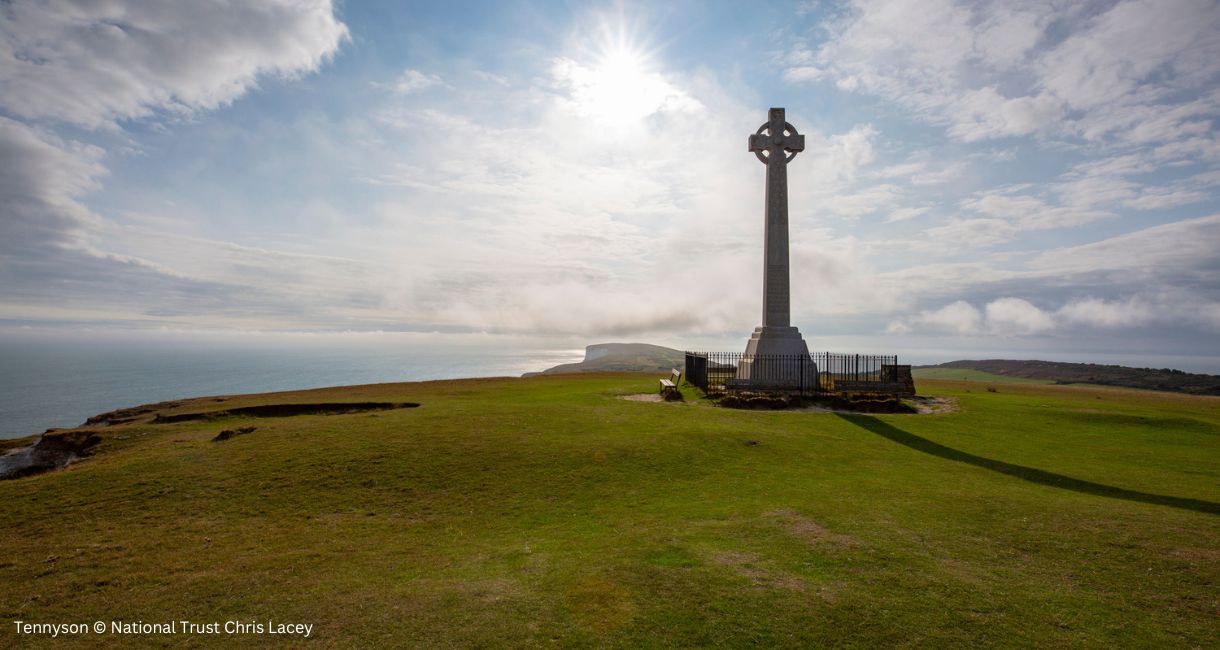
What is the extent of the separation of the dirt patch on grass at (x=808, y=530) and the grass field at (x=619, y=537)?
75 mm

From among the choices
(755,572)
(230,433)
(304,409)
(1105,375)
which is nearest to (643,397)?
(304,409)

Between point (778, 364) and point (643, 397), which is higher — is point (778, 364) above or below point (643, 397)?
above

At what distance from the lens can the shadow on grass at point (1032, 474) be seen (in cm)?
1099

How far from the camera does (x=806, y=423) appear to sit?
19547mm

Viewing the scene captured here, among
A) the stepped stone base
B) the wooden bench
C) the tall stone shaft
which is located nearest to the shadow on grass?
the stepped stone base

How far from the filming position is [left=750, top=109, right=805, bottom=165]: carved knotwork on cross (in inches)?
1121

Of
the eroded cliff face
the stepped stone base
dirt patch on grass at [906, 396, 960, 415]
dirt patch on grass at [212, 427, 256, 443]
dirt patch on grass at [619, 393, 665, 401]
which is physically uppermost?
the stepped stone base

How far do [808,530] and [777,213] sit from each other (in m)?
22.6

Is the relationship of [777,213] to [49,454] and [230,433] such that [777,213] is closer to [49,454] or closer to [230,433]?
[230,433]

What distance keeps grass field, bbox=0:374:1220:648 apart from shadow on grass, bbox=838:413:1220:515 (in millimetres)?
111

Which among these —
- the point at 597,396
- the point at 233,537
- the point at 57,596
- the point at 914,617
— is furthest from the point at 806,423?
the point at 57,596

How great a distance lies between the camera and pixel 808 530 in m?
8.94

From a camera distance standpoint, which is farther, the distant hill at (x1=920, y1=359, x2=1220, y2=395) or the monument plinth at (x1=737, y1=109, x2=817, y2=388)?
the distant hill at (x1=920, y1=359, x2=1220, y2=395)

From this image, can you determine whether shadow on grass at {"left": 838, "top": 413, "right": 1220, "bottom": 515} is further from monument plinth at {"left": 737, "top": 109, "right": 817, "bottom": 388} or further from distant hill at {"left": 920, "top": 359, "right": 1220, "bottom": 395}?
distant hill at {"left": 920, "top": 359, "right": 1220, "bottom": 395}
